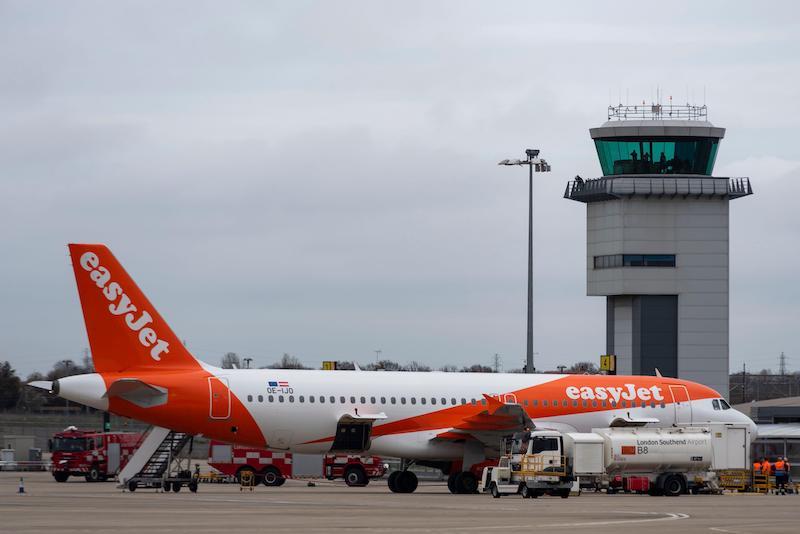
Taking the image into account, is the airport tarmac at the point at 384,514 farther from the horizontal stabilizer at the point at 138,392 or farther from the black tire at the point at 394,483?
the black tire at the point at 394,483

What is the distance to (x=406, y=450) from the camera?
48.1 m

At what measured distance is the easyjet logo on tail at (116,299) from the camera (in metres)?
44.3

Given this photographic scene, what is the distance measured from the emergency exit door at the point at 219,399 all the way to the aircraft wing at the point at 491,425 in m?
7.27

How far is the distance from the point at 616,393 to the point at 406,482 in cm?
820

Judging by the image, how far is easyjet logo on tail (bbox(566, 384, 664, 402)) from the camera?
5084 centimetres

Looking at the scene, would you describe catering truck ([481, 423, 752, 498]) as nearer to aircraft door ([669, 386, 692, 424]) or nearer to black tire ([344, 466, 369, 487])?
aircraft door ([669, 386, 692, 424])

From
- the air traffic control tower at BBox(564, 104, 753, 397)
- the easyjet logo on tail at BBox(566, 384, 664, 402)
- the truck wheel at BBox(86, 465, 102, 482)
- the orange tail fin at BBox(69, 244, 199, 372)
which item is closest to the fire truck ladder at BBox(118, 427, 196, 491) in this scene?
the orange tail fin at BBox(69, 244, 199, 372)

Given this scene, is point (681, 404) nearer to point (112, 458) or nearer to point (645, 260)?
point (112, 458)

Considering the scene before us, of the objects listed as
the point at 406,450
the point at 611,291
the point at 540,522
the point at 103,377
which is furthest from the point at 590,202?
the point at 540,522

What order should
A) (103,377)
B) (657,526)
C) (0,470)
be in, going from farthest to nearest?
(0,470) < (103,377) < (657,526)

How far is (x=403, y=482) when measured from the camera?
161 ft

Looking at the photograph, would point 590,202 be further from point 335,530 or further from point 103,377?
point 335,530

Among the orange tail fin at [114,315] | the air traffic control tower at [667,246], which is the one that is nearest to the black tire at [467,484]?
the orange tail fin at [114,315]

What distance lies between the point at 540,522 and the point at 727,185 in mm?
59775
